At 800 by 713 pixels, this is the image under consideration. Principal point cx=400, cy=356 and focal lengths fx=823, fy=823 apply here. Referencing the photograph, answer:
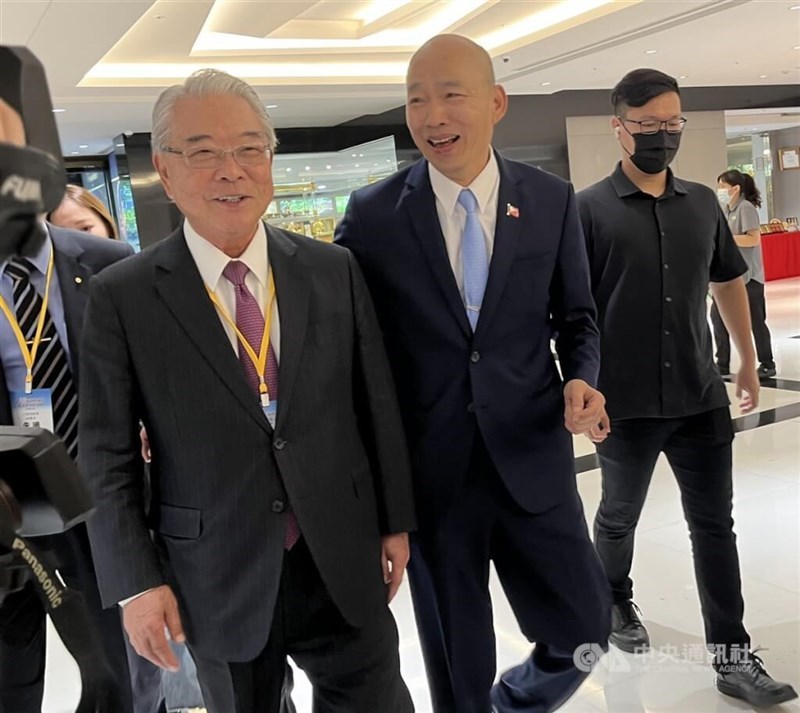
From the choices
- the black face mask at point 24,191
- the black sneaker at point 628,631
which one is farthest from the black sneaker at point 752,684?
the black face mask at point 24,191

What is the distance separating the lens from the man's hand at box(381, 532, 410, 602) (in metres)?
1.71

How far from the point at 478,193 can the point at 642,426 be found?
3.38 ft

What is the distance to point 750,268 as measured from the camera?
7352 mm

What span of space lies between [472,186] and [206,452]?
84 centimetres

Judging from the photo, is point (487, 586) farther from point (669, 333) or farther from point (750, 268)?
point (750, 268)

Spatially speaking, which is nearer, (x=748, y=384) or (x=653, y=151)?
(x=653, y=151)

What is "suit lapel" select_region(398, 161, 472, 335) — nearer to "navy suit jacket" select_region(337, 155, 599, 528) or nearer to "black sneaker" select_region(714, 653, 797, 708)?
"navy suit jacket" select_region(337, 155, 599, 528)

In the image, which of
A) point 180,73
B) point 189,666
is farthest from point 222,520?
point 180,73

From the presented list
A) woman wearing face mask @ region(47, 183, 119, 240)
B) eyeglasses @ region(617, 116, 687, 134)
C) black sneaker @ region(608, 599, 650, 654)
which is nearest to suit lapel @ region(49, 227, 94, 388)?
woman wearing face mask @ region(47, 183, 119, 240)

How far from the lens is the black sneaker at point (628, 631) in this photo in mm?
2801

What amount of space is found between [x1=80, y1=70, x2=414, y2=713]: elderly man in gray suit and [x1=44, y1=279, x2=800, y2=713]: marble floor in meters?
1.24

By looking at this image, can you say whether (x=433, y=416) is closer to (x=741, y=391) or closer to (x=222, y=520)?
(x=222, y=520)

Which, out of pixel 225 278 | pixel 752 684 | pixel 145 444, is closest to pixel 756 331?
pixel 752 684

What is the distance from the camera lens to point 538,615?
77.0 inches
